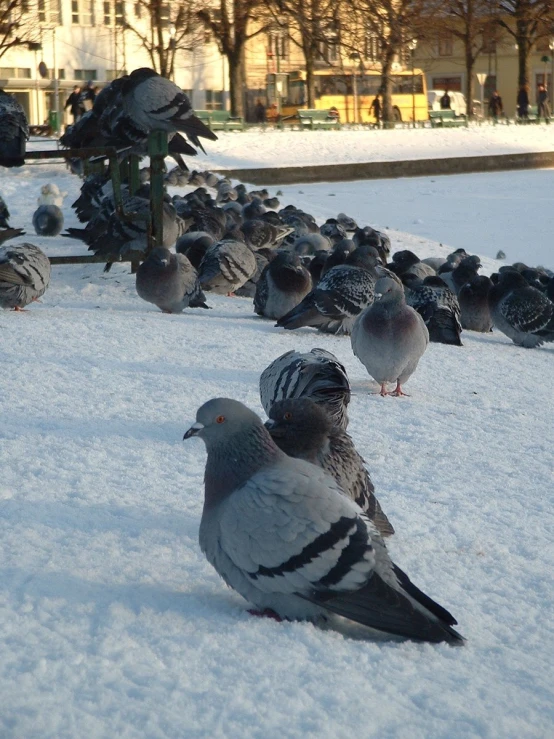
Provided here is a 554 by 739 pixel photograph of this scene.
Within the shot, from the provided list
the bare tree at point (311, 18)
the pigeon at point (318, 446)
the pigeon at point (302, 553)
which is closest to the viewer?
the pigeon at point (302, 553)

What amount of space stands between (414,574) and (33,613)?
117cm

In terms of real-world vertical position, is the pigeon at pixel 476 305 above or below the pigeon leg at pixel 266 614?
above

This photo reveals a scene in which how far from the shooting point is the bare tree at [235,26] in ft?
111

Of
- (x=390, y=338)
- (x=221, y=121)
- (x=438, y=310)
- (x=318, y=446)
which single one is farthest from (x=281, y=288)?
(x=221, y=121)

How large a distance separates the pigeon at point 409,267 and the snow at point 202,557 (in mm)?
3381

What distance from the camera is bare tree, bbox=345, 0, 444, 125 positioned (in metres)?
36.2

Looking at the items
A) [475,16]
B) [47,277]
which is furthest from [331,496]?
[475,16]

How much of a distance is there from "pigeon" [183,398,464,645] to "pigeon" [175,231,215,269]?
742 cm

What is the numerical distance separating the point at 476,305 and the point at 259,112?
3662 centimetres

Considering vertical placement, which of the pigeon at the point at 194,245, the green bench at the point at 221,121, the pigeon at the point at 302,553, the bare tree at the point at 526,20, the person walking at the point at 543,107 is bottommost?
the pigeon at the point at 302,553

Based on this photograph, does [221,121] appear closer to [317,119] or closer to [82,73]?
[317,119]

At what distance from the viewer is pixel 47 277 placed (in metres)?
7.25

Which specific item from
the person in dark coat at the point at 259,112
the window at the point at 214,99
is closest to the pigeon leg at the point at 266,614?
the person in dark coat at the point at 259,112

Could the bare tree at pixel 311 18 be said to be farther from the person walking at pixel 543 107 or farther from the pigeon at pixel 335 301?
the pigeon at pixel 335 301
